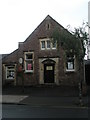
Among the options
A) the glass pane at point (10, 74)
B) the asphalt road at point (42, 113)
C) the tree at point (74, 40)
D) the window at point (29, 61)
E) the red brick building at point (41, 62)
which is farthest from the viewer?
the glass pane at point (10, 74)

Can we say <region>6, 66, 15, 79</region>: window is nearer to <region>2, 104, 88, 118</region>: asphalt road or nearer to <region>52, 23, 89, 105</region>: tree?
<region>52, 23, 89, 105</region>: tree

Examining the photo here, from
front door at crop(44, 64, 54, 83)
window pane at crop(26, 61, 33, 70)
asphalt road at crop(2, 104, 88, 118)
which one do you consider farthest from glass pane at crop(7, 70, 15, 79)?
asphalt road at crop(2, 104, 88, 118)

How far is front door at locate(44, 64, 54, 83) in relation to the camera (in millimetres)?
32781

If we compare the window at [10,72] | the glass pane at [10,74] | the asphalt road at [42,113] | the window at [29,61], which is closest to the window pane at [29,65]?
the window at [29,61]

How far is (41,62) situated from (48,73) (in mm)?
1535

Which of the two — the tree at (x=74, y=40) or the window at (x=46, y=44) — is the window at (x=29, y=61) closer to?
the window at (x=46, y=44)

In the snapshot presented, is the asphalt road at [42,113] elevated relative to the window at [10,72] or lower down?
lower down

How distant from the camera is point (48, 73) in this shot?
108 feet

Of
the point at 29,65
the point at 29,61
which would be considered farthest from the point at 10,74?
the point at 29,61

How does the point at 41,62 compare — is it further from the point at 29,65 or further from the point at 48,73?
the point at 29,65

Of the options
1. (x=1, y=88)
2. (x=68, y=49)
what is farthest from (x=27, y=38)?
(x=68, y=49)

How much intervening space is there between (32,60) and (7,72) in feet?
12.3

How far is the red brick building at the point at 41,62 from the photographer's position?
3219cm

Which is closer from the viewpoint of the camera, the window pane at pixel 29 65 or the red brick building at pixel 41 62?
the red brick building at pixel 41 62
